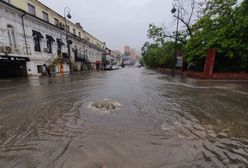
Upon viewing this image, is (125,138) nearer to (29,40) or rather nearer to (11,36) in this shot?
(11,36)

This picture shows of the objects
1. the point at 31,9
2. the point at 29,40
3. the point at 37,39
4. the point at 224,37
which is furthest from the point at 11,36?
the point at 224,37

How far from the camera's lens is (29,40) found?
19000mm

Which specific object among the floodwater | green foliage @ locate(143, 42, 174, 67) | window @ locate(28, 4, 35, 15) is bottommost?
the floodwater

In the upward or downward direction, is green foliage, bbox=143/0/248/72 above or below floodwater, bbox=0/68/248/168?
above

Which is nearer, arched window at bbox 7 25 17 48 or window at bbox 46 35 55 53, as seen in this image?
arched window at bbox 7 25 17 48

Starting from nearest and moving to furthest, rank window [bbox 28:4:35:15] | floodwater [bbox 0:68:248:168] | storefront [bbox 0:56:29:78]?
floodwater [bbox 0:68:248:168]
storefront [bbox 0:56:29:78]
window [bbox 28:4:35:15]

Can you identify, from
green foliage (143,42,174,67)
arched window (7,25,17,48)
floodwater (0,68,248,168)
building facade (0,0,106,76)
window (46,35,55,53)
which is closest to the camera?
floodwater (0,68,248,168)

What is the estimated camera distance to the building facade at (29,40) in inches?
624

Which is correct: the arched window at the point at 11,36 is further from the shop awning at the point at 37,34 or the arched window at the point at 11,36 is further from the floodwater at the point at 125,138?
the floodwater at the point at 125,138

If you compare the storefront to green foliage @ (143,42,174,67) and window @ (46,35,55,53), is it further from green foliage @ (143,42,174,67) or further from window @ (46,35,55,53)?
green foliage @ (143,42,174,67)

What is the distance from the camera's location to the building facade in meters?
15.8

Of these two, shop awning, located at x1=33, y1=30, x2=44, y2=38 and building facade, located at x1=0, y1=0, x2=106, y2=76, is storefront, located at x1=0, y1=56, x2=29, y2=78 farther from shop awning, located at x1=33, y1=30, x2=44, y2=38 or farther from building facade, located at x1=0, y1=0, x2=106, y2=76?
shop awning, located at x1=33, y1=30, x2=44, y2=38

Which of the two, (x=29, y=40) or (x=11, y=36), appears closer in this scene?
(x=11, y=36)

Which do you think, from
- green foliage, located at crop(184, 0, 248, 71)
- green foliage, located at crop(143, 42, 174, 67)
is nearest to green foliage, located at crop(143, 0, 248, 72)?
green foliage, located at crop(184, 0, 248, 71)
